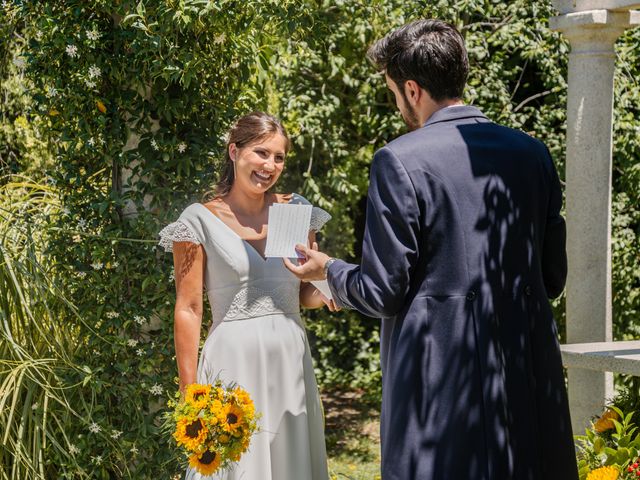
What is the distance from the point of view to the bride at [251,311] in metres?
3.37

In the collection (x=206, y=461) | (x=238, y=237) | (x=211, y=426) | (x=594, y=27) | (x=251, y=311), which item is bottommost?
(x=206, y=461)

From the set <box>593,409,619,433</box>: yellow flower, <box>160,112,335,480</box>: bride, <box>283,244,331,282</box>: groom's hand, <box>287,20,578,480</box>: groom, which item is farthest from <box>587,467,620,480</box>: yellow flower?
<box>283,244,331,282</box>: groom's hand

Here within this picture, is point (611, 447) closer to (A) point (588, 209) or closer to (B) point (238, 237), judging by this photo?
(A) point (588, 209)

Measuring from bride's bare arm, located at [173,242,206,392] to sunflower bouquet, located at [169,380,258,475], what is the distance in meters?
0.39

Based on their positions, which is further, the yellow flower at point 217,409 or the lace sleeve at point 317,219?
the lace sleeve at point 317,219

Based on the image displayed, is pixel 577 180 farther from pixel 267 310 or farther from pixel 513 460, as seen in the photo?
pixel 513 460

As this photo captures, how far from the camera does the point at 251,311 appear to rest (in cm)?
349

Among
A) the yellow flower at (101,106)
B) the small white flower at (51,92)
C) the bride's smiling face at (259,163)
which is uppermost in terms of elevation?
the small white flower at (51,92)

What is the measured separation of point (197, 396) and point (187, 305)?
494 millimetres

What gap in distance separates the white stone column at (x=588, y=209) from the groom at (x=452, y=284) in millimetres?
2183

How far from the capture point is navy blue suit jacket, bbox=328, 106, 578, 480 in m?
2.42

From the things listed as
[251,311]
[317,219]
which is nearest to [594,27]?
[317,219]

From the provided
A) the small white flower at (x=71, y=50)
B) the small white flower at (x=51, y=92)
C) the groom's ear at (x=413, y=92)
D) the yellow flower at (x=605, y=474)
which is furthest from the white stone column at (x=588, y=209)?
the small white flower at (x=51, y=92)

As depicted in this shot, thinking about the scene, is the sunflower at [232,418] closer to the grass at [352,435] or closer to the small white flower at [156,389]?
the small white flower at [156,389]
